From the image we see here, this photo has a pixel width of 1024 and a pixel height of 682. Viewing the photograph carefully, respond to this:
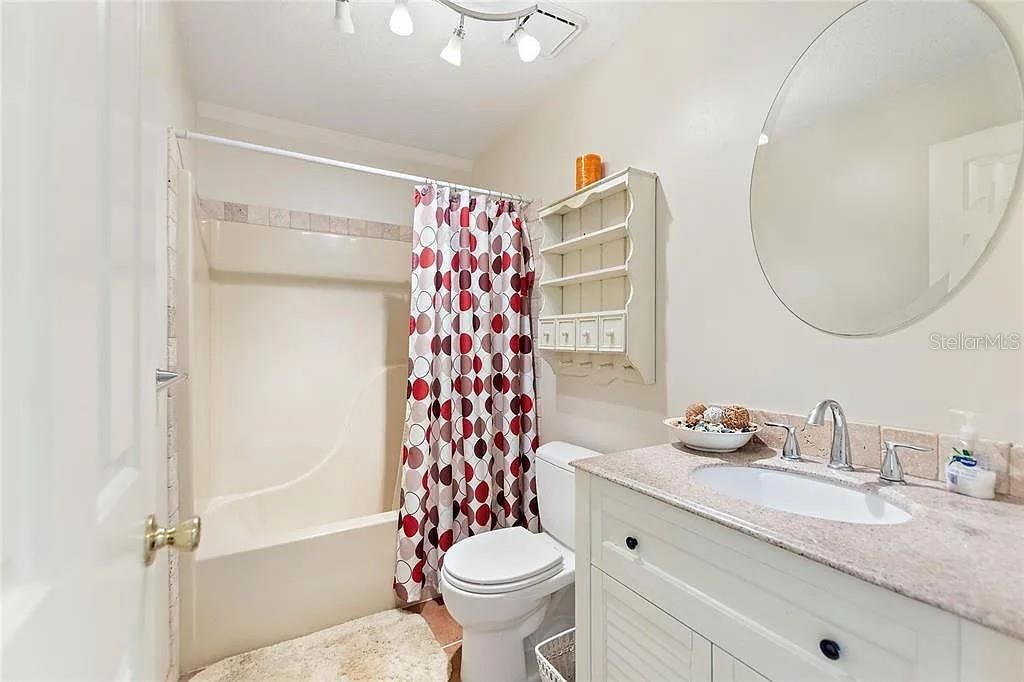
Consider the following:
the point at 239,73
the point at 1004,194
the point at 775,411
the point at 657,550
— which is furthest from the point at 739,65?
the point at 239,73

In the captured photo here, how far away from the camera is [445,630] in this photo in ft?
6.59

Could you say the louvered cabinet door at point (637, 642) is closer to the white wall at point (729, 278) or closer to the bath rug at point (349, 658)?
the white wall at point (729, 278)

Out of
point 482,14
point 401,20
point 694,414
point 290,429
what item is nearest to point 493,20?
point 482,14

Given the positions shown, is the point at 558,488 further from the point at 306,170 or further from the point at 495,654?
the point at 306,170

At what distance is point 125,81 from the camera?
55 centimetres

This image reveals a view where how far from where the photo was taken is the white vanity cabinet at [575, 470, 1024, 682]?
618 millimetres

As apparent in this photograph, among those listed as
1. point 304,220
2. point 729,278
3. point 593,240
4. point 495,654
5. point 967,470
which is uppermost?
point 304,220

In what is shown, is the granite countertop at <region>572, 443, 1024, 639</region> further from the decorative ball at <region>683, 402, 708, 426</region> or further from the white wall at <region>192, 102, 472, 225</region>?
the white wall at <region>192, 102, 472, 225</region>

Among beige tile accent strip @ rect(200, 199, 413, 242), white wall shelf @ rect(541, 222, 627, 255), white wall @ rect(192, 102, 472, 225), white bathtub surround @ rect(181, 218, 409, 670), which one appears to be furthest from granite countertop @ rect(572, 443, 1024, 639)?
A: white wall @ rect(192, 102, 472, 225)

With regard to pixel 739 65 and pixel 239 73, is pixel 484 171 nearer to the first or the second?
pixel 239 73

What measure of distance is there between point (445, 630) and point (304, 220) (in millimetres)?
2254

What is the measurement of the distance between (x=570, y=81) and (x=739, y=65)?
929 mm

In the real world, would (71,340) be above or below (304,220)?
below

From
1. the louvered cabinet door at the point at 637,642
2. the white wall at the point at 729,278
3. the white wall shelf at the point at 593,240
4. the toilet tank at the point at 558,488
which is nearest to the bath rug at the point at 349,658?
the toilet tank at the point at 558,488
